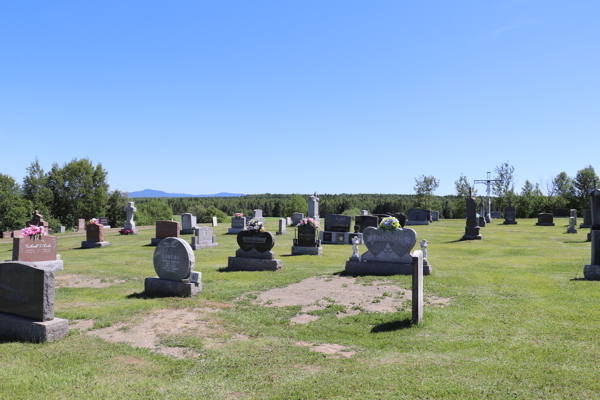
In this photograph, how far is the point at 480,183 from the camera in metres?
54.6

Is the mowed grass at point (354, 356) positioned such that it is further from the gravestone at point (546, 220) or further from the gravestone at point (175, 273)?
the gravestone at point (546, 220)

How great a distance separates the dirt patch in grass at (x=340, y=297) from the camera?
9.79 m

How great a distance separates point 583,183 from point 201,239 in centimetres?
6143

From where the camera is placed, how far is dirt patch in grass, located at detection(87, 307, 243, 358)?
7.30 m

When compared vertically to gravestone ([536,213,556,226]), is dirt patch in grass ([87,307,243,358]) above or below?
below

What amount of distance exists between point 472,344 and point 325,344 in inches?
96.0

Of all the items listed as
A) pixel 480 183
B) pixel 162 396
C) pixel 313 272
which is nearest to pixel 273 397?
pixel 162 396

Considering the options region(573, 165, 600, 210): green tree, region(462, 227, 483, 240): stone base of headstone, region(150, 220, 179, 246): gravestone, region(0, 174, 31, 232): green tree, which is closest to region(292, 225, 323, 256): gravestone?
region(150, 220, 179, 246): gravestone

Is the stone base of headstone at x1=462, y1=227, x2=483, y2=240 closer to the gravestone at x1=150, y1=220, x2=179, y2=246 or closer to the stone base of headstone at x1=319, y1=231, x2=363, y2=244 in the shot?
the stone base of headstone at x1=319, y1=231, x2=363, y2=244

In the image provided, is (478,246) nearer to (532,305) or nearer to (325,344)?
(532,305)

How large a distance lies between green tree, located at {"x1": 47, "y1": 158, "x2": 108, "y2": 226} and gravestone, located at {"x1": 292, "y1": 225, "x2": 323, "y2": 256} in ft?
152

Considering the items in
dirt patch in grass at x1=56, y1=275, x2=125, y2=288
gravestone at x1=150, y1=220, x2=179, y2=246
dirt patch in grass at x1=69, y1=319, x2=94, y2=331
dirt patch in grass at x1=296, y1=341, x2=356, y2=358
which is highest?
gravestone at x1=150, y1=220, x2=179, y2=246

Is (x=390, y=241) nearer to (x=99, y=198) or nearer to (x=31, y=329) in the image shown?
(x=31, y=329)

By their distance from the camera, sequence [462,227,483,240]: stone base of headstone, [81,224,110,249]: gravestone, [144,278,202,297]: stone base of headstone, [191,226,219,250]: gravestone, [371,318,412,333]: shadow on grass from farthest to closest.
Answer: [462,227,483,240]: stone base of headstone, [81,224,110,249]: gravestone, [191,226,219,250]: gravestone, [144,278,202,297]: stone base of headstone, [371,318,412,333]: shadow on grass
